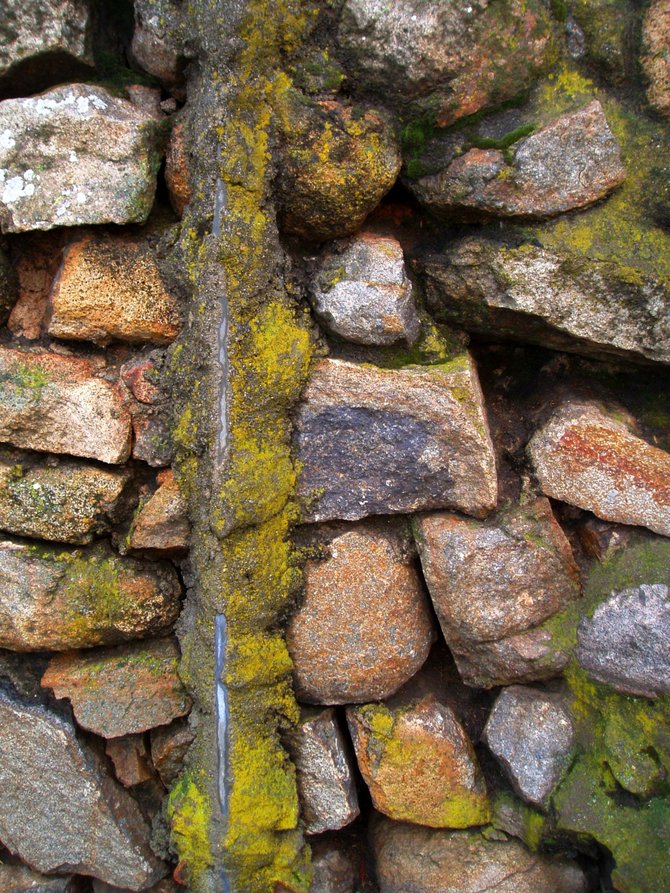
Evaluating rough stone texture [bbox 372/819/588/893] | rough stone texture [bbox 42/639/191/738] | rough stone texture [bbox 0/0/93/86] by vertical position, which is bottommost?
rough stone texture [bbox 372/819/588/893]

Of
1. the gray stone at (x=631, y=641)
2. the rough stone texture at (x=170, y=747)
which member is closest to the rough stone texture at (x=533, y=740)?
the gray stone at (x=631, y=641)

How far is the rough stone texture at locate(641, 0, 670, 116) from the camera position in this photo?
1325 millimetres

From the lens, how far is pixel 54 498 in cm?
156

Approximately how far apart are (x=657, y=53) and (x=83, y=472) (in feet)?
4.96


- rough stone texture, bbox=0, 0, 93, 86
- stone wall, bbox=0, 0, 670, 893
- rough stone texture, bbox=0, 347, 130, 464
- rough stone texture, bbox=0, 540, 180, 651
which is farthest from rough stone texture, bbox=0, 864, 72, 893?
rough stone texture, bbox=0, 0, 93, 86

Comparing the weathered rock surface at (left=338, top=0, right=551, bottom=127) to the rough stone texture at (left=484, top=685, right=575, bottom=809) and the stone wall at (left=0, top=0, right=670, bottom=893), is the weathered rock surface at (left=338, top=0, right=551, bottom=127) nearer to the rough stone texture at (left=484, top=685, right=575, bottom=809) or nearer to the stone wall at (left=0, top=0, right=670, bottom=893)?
the stone wall at (left=0, top=0, right=670, bottom=893)

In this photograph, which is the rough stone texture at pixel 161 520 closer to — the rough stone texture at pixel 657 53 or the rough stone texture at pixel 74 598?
the rough stone texture at pixel 74 598

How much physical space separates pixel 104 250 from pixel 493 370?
0.98m

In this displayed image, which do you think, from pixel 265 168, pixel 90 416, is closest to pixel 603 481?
pixel 265 168

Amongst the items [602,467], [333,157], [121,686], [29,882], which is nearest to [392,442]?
[602,467]

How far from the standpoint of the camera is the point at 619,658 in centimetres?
152

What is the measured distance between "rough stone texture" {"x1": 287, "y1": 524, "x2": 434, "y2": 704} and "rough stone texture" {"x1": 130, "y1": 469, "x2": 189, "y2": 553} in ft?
1.08

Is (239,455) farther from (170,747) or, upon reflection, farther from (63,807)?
(63,807)

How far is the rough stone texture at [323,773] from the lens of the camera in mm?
1672
